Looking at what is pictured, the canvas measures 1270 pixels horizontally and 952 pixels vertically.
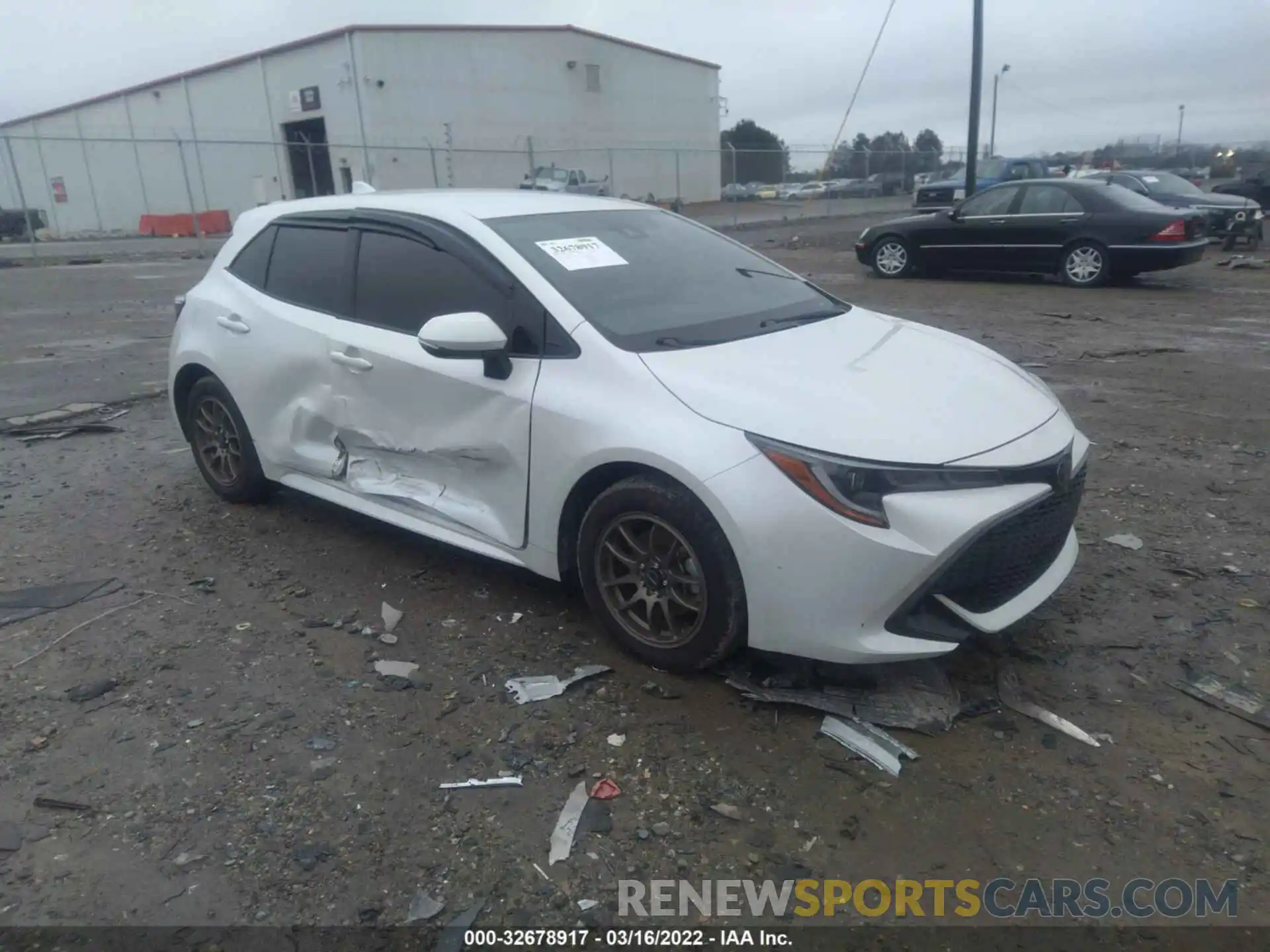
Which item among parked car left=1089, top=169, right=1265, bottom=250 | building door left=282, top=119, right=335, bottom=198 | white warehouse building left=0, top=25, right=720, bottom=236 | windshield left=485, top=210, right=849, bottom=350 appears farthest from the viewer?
building door left=282, top=119, right=335, bottom=198

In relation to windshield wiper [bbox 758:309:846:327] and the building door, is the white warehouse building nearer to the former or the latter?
the building door

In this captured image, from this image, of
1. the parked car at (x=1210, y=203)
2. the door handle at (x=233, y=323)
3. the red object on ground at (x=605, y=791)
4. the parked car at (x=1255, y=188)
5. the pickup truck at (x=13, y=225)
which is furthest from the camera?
the pickup truck at (x=13, y=225)

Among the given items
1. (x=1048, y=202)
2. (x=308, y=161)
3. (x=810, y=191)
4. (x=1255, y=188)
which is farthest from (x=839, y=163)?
(x=1048, y=202)

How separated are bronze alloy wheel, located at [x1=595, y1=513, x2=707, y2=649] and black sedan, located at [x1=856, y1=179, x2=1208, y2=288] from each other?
1186 centimetres

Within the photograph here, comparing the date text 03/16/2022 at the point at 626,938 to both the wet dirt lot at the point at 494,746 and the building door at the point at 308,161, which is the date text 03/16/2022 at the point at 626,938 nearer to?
the wet dirt lot at the point at 494,746

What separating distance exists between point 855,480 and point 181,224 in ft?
127

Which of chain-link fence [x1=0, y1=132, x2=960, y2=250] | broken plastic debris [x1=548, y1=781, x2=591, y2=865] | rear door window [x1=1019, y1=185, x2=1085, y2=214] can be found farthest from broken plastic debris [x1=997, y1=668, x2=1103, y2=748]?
chain-link fence [x1=0, y1=132, x2=960, y2=250]

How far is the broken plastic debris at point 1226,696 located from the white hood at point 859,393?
1.06 meters

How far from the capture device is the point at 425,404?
3971 millimetres

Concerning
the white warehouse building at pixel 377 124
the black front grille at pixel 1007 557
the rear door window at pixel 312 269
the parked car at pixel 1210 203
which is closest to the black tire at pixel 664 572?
the black front grille at pixel 1007 557

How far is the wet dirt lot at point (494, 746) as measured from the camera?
102 inches

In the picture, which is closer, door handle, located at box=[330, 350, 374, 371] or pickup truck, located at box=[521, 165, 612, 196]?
door handle, located at box=[330, 350, 374, 371]

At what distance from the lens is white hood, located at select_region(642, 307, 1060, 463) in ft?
10.0

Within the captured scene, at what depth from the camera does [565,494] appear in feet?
11.6
